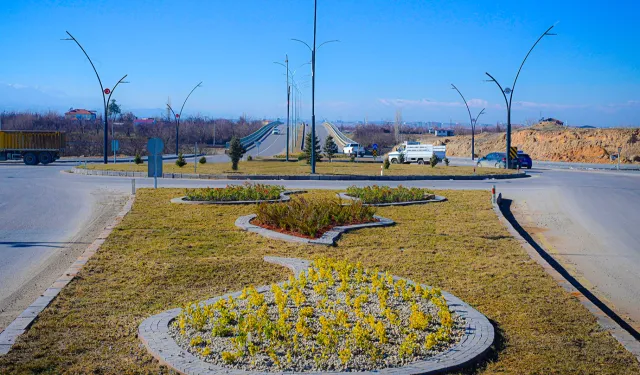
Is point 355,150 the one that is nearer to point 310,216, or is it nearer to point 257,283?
point 310,216

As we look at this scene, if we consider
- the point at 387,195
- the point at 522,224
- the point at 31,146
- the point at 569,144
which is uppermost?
the point at 569,144

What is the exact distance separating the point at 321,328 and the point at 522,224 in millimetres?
11589

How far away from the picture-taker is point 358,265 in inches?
345

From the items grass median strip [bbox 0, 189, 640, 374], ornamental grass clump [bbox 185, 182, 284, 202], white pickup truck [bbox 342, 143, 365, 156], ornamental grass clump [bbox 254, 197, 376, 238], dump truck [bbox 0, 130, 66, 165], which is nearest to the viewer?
grass median strip [bbox 0, 189, 640, 374]

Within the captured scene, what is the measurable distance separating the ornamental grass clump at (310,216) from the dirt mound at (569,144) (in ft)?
190

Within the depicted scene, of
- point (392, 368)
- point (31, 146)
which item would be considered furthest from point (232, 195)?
point (31, 146)

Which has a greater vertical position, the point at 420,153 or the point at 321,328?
the point at 420,153

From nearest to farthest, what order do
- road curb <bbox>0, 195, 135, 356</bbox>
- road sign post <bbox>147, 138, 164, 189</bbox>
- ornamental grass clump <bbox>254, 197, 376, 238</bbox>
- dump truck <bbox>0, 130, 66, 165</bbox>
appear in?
road curb <bbox>0, 195, 135, 356</bbox>, ornamental grass clump <bbox>254, 197, 376, 238</bbox>, road sign post <bbox>147, 138, 164, 189</bbox>, dump truck <bbox>0, 130, 66, 165</bbox>

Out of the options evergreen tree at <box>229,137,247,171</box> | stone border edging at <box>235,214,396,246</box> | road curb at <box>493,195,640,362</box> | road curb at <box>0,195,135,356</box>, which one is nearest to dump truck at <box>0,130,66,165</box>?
evergreen tree at <box>229,137,247,171</box>

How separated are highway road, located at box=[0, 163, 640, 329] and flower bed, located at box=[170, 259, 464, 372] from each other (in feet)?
7.75

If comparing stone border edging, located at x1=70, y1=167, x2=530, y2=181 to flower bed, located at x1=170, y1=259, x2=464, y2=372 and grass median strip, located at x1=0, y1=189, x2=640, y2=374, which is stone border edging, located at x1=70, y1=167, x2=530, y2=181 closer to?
grass median strip, located at x1=0, y1=189, x2=640, y2=374

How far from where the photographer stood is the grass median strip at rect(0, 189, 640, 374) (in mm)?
5750

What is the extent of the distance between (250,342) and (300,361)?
1.63ft

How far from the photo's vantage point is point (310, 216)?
1325cm
